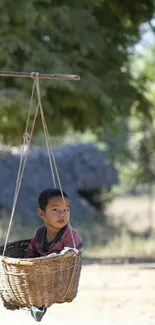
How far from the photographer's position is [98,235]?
49.6ft

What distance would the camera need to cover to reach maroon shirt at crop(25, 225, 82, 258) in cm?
494

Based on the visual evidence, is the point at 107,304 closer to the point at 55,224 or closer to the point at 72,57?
the point at 55,224

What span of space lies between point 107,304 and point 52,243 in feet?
6.98

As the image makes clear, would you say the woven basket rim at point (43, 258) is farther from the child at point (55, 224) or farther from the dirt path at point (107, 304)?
the dirt path at point (107, 304)

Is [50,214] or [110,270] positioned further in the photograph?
[110,270]

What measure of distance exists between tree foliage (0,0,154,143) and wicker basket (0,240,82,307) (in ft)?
15.8

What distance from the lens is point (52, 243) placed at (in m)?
5.01

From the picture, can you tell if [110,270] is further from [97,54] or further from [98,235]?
[98,235]

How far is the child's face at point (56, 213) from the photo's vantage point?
16.3 feet

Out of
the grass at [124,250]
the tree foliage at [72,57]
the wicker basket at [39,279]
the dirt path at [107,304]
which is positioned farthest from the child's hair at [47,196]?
the grass at [124,250]

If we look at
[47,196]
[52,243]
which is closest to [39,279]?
[52,243]

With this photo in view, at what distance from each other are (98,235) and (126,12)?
507 cm

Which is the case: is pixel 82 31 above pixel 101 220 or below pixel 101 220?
above

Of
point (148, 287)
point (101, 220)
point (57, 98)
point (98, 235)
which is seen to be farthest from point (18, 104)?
point (101, 220)
